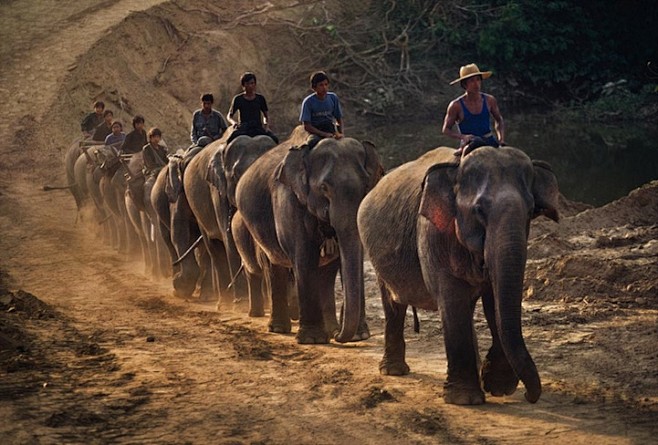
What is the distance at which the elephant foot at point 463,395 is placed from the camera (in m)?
9.70

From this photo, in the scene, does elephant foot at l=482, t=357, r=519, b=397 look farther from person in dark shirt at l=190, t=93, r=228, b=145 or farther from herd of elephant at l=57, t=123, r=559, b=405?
person in dark shirt at l=190, t=93, r=228, b=145

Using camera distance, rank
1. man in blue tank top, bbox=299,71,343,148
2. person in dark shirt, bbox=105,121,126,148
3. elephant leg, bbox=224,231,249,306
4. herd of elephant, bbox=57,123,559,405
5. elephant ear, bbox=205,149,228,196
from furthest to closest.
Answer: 1. person in dark shirt, bbox=105,121,126,148
2. elephant leg, bbox=224,231,249,306
3. elephant ear, bbox=205,149,228,196
4. man in blue tank top, bbox=299,71,343,148
5. herd of elephant, bbox=57,123,559,405

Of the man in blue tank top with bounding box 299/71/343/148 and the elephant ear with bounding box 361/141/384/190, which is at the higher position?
the man in blue tank top with bounding box 299/71/343/148

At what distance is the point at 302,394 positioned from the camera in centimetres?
1034

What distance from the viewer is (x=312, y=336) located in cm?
1294

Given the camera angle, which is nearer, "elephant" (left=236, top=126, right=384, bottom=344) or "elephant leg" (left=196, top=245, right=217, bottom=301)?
"elephant" (left=236, top=126, right=384, bottom=344)

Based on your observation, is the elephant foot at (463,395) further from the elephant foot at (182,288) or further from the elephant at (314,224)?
the elephant foot at (182,288)

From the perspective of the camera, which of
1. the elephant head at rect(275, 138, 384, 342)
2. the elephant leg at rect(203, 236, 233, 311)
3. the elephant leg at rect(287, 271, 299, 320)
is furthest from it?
the elephant leg at rect(203, 236, 233, 311)

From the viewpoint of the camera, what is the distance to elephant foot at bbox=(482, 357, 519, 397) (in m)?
9.91

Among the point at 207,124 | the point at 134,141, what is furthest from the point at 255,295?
the point at 134,141

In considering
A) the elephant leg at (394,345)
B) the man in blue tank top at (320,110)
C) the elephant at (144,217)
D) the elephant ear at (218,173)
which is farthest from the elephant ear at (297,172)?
the elephant at (144,217)

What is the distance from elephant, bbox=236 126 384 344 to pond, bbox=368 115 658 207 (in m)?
13.4

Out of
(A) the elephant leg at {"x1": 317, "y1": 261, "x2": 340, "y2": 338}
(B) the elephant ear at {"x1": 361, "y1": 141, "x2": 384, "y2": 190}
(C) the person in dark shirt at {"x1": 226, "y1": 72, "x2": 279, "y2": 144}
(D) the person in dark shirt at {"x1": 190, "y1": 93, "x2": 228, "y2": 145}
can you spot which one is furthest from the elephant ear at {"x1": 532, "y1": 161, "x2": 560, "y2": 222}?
(D) the person in dark shirt at {"x1": 190, "y1": 93, "x2": 228, "y2": 145}

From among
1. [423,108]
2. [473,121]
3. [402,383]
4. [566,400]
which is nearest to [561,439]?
[566,400]
